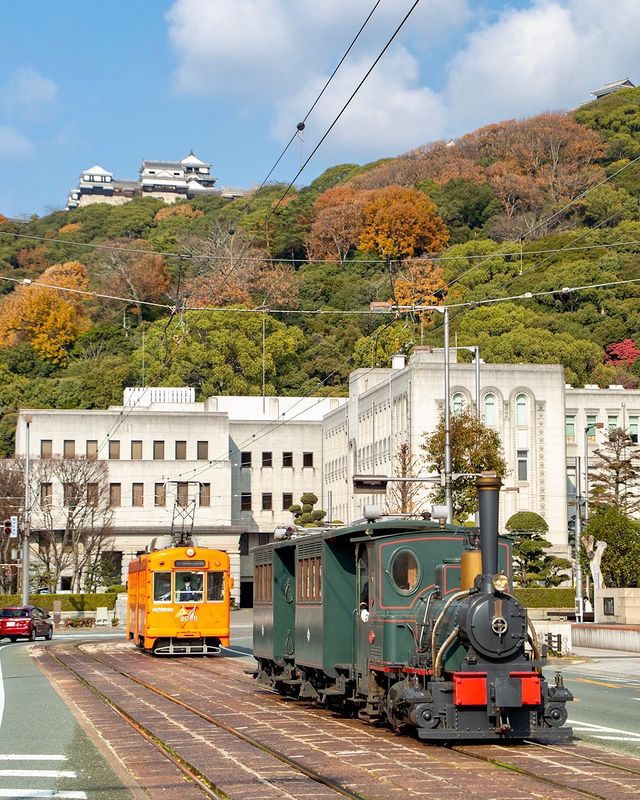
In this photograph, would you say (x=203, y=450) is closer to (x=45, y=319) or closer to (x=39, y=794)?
(x=45, y=319)

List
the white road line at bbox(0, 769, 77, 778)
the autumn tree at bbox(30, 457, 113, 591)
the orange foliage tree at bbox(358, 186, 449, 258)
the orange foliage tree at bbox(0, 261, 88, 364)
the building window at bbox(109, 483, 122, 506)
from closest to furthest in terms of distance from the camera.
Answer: the white road line at bbox(0, 769, 77, 778) < the autumn tree at bbox(30, 457, 113, 591) < the building window at bbox(109, 483, 122, 506) < the orange foliage tree at bbox(0, 261, 88, 364) < the orange foliage tree at bbox(358, 186, 449, 258)

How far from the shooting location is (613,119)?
153 m

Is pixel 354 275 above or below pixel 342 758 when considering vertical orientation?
above

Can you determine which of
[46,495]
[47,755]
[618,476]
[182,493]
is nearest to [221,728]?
[47,755]

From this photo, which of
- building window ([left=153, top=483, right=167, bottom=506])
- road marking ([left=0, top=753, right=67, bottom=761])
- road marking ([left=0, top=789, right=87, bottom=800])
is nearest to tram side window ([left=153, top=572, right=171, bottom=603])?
road marking ([left=0, top=753, right=67, bottom=761])

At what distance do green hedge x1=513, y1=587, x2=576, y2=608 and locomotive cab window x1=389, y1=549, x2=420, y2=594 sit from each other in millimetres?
42312

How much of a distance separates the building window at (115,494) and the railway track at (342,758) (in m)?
63.1

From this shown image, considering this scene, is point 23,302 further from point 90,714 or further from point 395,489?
point 90,714

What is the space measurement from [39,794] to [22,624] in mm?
42456

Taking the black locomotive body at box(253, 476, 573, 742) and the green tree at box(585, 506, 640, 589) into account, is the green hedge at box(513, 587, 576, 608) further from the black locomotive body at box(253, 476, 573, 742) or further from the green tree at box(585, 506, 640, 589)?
the black locomotive body at box(253, 476, 573, 742)

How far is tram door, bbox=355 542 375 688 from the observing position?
695 inches

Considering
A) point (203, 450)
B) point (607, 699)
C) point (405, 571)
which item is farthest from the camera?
point (203, 450)

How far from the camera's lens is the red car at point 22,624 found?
5364 cm

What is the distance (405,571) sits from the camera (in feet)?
56.4
